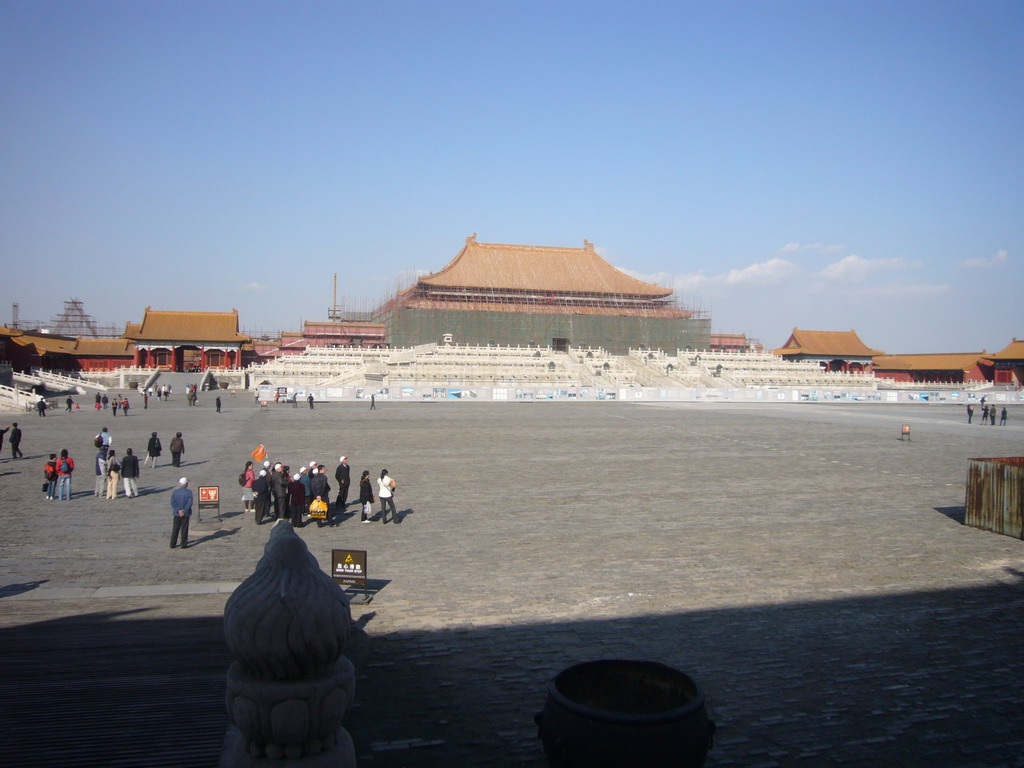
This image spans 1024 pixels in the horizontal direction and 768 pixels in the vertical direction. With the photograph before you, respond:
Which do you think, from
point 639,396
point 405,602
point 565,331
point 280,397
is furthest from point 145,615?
point 565,331

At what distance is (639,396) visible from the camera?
50000mm

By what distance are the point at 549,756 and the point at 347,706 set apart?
3.07 ft

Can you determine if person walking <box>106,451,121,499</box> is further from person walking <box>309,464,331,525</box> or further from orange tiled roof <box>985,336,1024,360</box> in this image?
orange tiled roof <box>985,336,1024,360</box>

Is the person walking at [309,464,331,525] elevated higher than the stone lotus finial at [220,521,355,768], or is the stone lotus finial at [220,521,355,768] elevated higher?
the stone lotus finial at [220,521,355,768]

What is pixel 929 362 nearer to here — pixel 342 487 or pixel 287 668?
pixel 342 487

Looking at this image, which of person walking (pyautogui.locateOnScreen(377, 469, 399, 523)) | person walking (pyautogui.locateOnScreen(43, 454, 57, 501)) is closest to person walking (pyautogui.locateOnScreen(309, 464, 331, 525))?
person walking (pyautogui.locateOnScreen(377, 469, 399, 523))

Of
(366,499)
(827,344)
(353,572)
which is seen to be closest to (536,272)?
(827,344)

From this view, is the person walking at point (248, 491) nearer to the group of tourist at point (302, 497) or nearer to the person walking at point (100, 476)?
the group of tourist at point (302, 497)

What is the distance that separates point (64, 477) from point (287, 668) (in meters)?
14.2

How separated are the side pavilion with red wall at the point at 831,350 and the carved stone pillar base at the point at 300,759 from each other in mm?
79349

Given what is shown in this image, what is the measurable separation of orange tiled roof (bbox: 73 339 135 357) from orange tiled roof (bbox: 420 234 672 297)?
27651 millimetres

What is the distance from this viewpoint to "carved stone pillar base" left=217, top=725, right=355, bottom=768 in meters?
2.96

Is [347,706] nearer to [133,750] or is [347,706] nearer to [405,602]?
[133,750]

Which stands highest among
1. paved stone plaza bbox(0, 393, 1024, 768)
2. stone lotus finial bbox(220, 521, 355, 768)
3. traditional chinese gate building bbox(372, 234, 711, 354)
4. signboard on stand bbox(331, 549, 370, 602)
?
traditional chinese gate building bbox(372, 234, 711, 354)
